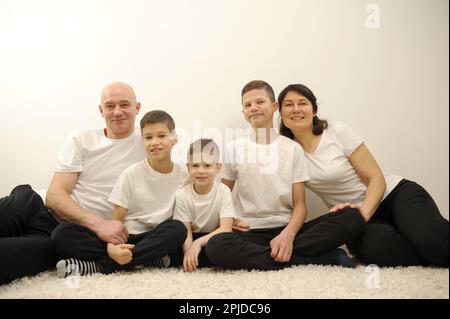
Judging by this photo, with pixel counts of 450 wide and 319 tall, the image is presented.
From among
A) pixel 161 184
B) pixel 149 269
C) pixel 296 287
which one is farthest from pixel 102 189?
pixel 296 287

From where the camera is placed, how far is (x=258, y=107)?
52.4 inches

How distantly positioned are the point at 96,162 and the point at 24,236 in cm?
36

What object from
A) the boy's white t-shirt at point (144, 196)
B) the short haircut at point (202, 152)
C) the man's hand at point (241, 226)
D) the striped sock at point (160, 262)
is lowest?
the striped sock at point (160, 262)

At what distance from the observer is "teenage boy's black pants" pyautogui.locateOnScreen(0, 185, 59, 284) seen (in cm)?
100

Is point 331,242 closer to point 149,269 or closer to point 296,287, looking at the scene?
point 296,287

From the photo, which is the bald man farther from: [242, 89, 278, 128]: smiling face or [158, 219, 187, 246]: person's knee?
[242, 89, 278, 128]: smiling face

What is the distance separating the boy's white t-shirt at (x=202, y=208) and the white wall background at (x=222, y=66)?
0.46 m

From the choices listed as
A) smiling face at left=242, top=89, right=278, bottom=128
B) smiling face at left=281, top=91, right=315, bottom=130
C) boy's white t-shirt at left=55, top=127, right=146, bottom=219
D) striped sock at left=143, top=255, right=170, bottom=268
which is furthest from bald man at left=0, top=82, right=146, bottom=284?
smiling face at left=281, top=91, right=315, bottom=130

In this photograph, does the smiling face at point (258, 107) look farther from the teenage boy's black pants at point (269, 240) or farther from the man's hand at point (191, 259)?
the man's hand at point (191, 259)

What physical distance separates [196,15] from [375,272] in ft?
4.32

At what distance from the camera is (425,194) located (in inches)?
49.1

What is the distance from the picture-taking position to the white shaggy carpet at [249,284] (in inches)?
34.0

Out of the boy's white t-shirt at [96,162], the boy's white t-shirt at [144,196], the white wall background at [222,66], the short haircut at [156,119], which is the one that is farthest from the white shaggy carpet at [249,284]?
the white wall background at [222,66]

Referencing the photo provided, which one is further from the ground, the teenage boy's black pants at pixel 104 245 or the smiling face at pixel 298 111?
the smiling face at pixel 298 111
